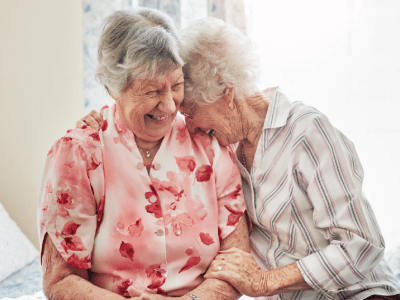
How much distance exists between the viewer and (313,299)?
4.36ft

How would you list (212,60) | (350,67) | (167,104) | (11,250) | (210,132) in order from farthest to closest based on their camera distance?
1. (350,67)
2. (11,250)
3. (210,132)
4. (212,60)
5. (167,104)

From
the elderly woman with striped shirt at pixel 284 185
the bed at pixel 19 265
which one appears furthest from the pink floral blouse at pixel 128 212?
the bed at pixel 19 265

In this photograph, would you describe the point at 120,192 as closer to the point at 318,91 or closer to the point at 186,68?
the point at 186,68

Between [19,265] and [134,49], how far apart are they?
1396mm

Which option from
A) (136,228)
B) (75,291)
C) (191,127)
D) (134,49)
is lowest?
(75,291)

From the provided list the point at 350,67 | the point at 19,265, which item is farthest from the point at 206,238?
the point at 350,67

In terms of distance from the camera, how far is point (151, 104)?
1.20 meters

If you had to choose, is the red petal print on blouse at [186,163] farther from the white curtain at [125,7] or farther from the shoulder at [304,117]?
the white curtain at [125,7]

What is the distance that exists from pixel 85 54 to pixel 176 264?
5.71 ft

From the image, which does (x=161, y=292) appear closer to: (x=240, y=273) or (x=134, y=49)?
(x=240, y=273)

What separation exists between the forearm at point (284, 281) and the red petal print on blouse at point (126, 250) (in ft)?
1.38

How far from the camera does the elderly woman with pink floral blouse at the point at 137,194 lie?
3.78ft

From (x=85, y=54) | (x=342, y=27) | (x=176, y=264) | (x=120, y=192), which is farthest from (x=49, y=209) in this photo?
(x=342, y=27)

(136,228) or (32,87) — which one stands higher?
(32,87)
